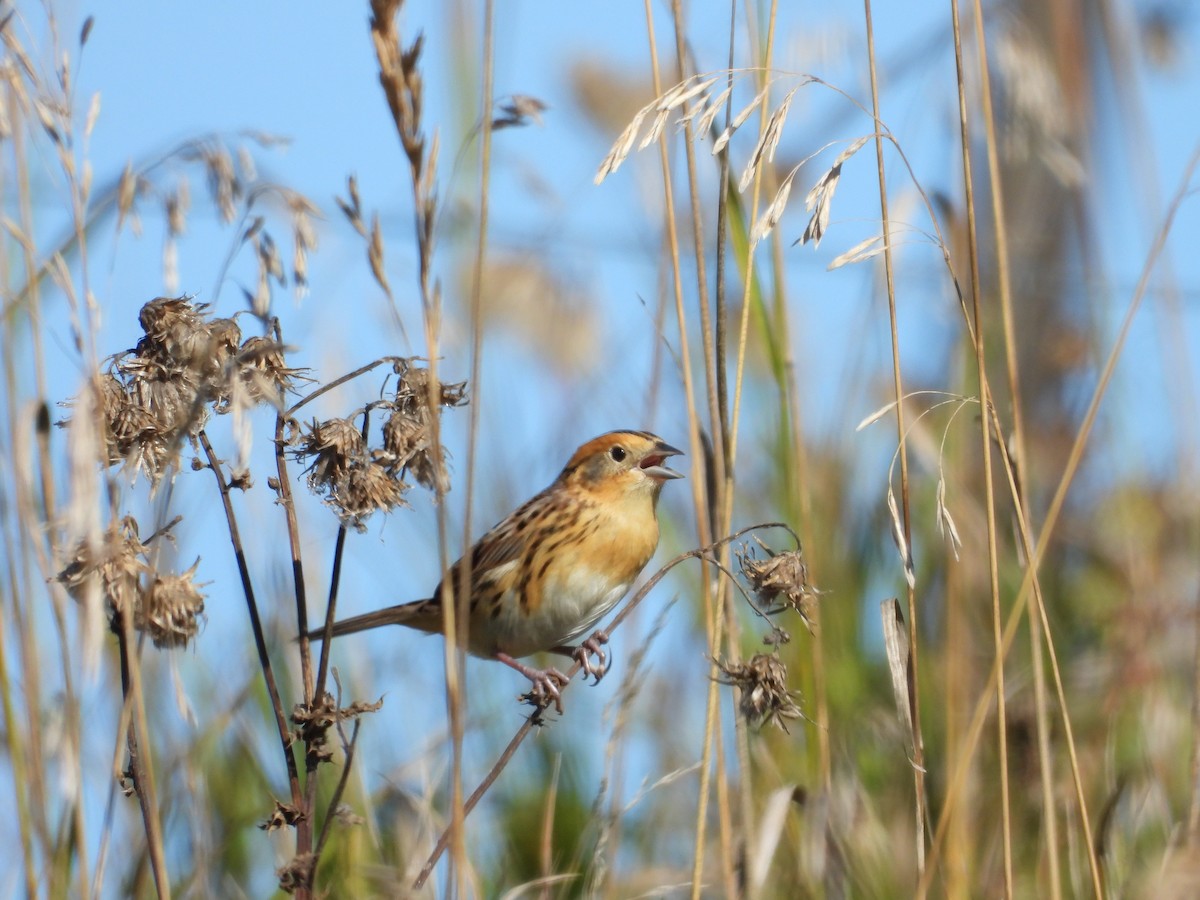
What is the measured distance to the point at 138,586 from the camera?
1918 mm

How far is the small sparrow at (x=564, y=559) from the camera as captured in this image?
3.87 metres

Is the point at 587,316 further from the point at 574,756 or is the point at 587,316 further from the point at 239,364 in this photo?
the point at 239,364

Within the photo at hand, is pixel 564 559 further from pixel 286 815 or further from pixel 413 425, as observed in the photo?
pixel 286 815

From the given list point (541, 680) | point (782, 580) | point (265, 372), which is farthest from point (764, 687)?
point (541, 680)

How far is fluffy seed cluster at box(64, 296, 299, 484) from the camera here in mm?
1979

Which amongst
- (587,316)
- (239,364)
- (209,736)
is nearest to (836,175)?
(239,364)

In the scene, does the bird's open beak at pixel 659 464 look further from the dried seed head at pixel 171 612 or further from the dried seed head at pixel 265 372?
the dried seed head at pixel 171 612

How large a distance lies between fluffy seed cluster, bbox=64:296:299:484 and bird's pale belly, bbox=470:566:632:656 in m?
1.93

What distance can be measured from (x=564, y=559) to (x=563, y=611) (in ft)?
0.51

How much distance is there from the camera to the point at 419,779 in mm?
3496

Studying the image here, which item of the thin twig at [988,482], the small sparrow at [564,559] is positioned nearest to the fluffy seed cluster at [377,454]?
the thin twig at [988,482]

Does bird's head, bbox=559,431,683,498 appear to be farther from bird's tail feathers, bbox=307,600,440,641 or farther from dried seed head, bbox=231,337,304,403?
dried seed head, bbox=231,337,304,403

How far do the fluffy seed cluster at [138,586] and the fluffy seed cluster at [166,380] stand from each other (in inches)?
4.9

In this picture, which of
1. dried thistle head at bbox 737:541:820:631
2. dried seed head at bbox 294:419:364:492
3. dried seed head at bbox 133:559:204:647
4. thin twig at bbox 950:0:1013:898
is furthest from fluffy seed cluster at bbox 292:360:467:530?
thin twig at bbox 950:0:1013:898
